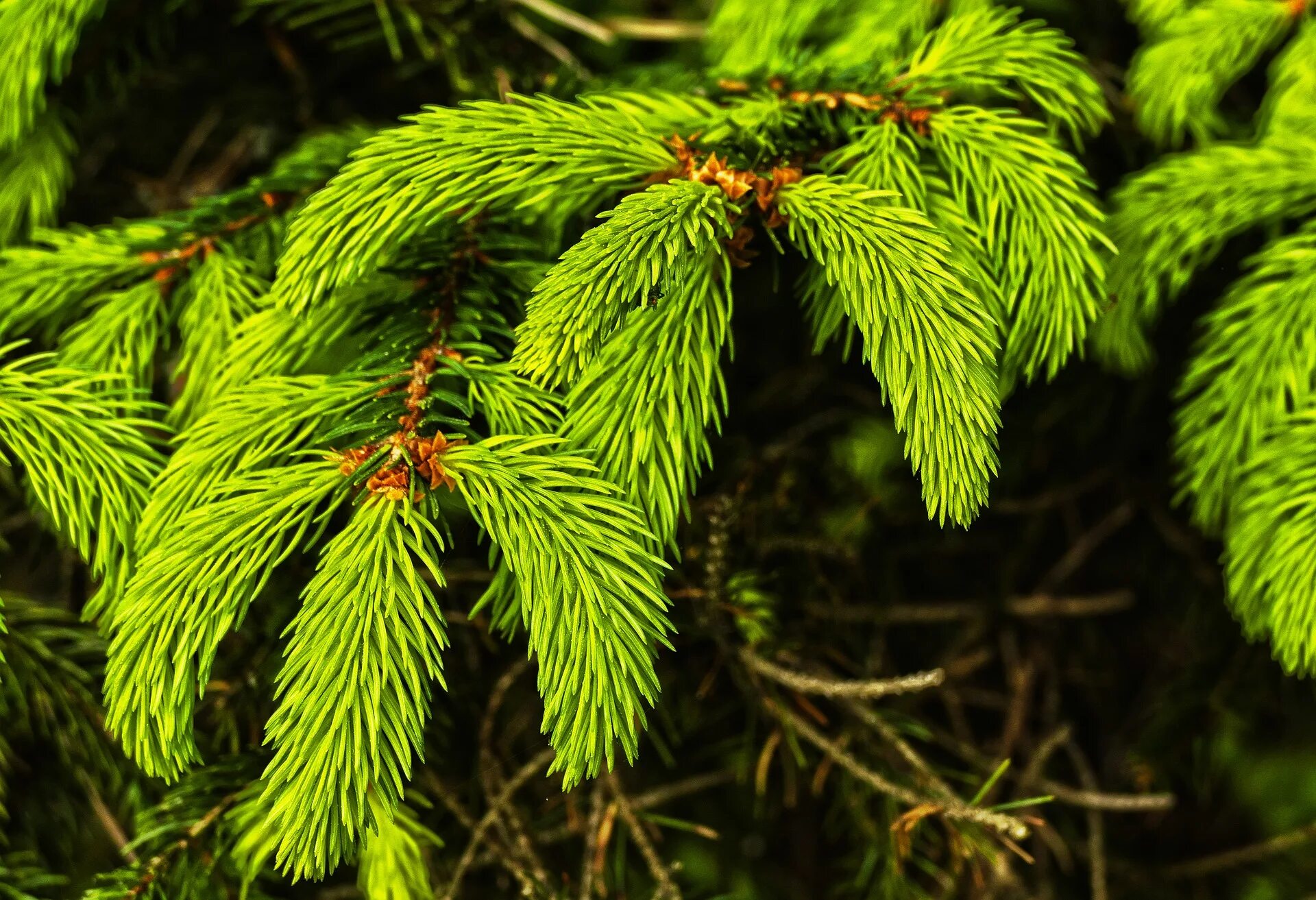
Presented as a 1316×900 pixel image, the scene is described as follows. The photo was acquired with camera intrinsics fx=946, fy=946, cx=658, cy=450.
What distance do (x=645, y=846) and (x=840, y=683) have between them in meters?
0.22

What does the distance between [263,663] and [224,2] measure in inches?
29.0

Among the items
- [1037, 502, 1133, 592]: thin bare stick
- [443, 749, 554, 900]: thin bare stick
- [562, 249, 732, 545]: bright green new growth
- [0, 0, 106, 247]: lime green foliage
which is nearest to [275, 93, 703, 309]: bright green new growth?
[562, 249, 732, 545]: bright green new growth

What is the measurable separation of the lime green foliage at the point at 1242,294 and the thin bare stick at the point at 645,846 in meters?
0.50

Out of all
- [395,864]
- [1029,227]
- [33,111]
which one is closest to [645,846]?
[395,864]

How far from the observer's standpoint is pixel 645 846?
817mm

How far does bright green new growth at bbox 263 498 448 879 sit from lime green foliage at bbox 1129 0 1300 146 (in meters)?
0.75

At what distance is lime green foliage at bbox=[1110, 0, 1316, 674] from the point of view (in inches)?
26.9

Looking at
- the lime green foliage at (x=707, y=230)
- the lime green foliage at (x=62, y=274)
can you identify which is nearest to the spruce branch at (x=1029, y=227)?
the lime green foliage at (x=707, y=230)

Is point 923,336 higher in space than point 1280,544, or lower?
higher

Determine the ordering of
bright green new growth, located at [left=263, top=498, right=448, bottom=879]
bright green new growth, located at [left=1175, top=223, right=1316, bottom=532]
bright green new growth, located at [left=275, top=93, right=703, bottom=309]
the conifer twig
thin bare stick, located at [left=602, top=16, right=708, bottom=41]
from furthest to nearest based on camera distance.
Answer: thin bare stick, located at [left=602, top=16, right=708, bottom=41] → the conifer twig → bright green new growth, located at [left=1175, top=223, right=1316, bottom=532] → bright green new growth, located at [left=275, top=93, right=703, bottom=309] → bright green new growth, located at [left=263, top=498, right=448, bottom=879]

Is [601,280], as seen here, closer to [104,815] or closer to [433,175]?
[433,175]

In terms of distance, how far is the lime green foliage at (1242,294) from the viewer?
68 centimetres

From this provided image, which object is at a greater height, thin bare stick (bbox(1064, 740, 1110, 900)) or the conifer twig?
the conifer twig

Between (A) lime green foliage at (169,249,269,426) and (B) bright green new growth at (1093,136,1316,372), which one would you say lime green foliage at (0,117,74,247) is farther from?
(B) bright green new growth at (1093,136,1316,372)
